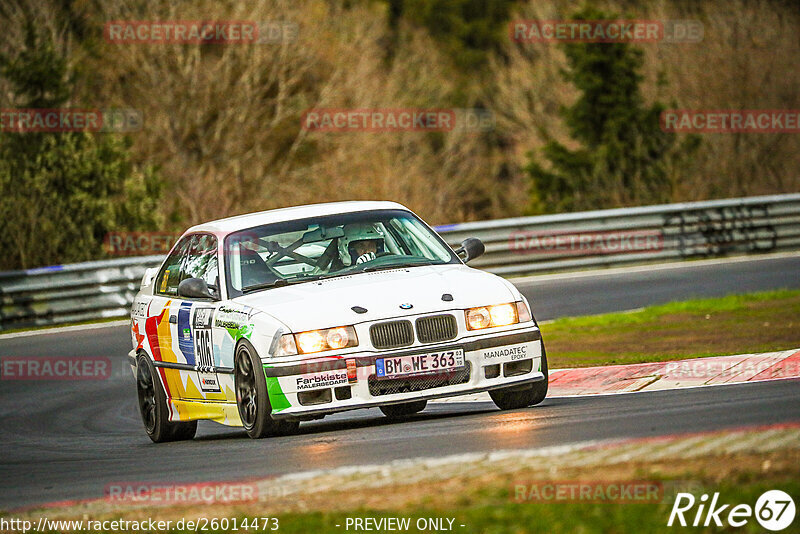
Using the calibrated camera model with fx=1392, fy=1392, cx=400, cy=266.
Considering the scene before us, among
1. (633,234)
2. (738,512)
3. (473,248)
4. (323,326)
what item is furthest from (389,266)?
(633,234)

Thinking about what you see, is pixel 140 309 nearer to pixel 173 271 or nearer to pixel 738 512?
pixel 173 271

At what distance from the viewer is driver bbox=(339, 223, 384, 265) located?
395 inches

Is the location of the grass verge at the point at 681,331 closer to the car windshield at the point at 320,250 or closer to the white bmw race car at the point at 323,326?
the car windshield at the point at 320,250

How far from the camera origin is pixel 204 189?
3838 centimetres

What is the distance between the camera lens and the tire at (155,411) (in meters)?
10.5

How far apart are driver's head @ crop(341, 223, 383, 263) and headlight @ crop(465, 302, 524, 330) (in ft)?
4.24

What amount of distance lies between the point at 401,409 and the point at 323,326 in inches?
80.5

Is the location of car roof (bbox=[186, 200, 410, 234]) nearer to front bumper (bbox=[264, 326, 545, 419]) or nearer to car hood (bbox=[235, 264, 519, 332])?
car hood (bbox=[235, 264, 519, 332])

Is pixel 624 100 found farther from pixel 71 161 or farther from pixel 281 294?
pixel 281 294

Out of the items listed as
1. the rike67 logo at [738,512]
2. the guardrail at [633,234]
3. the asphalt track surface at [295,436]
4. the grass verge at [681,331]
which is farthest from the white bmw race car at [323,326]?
the guardrail at [633,234]

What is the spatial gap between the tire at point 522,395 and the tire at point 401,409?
0.96m

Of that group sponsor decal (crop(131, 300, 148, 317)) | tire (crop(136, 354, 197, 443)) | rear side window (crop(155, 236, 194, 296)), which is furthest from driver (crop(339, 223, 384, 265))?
sponsor decal (crop(131, 300, 148, 317))

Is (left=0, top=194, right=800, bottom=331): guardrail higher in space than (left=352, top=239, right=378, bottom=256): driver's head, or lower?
lower

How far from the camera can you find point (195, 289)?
9.75 m
